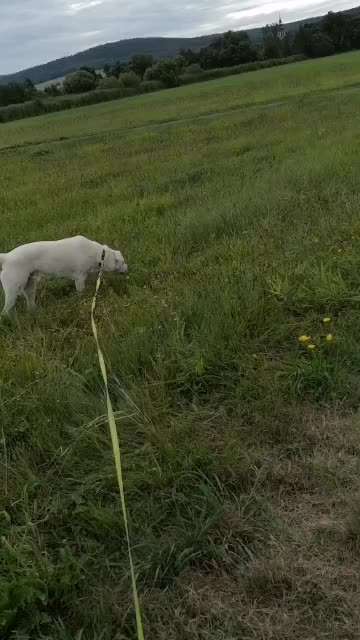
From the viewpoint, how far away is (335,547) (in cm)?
269

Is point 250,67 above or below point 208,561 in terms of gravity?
above

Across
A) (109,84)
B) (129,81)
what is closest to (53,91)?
(109,84)

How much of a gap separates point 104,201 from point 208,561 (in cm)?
904

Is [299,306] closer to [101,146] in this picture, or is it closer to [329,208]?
[329,208]

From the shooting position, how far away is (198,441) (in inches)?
133

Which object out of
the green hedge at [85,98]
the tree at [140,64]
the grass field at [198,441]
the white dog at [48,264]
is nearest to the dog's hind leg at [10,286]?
the white dog at [48,264]

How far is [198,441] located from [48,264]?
132 inches

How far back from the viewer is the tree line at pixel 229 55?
7056 centimetres

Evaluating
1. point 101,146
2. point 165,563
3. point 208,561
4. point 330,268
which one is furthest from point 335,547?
point 101,146

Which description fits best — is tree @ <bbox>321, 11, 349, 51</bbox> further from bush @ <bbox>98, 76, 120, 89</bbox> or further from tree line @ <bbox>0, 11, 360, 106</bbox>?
bush @ <bbox>98, 76, 120, 89</bbox>

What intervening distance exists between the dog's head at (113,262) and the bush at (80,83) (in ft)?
230

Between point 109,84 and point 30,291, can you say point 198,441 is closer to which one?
point 30,291

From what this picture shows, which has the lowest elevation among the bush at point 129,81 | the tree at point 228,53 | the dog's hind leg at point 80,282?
the dog's hind leg at point 80,282

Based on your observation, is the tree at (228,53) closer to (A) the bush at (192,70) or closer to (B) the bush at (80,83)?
(A) the bush at (192,70)
